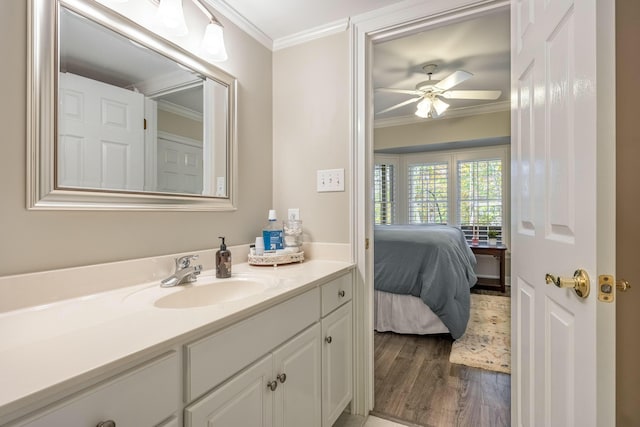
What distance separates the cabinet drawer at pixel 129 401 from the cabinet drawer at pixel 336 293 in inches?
29.1

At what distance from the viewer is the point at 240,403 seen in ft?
2.93

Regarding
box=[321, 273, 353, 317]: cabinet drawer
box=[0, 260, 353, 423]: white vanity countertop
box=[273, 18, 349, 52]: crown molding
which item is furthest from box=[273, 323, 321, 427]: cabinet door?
box=[273, 18, 349, 52]: crown molding

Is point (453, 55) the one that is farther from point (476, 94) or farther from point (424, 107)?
point (424, 107)

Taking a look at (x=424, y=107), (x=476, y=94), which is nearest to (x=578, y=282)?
(x=476, y=94)

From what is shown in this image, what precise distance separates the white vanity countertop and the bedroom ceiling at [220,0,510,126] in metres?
1.42

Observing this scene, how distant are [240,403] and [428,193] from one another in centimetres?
463

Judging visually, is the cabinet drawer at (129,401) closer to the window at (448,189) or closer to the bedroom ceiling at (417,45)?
the bedroom ceiling at (417,45)

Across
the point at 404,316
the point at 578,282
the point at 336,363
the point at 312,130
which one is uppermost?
the point at 312,130

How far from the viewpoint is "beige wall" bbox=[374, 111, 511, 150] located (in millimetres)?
3920

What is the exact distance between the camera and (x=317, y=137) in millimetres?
1824

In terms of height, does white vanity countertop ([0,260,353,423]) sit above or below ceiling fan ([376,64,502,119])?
below

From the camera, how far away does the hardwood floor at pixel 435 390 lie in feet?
5.48

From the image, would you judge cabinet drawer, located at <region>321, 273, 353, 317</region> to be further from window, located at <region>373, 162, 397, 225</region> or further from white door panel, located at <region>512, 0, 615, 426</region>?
window, located at <region>373, 162, 397, 225</region>

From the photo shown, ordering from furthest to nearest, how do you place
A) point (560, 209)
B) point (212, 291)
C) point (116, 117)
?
1. point (212, 291)
2. point (116, 117)
3. point (560, 209)
